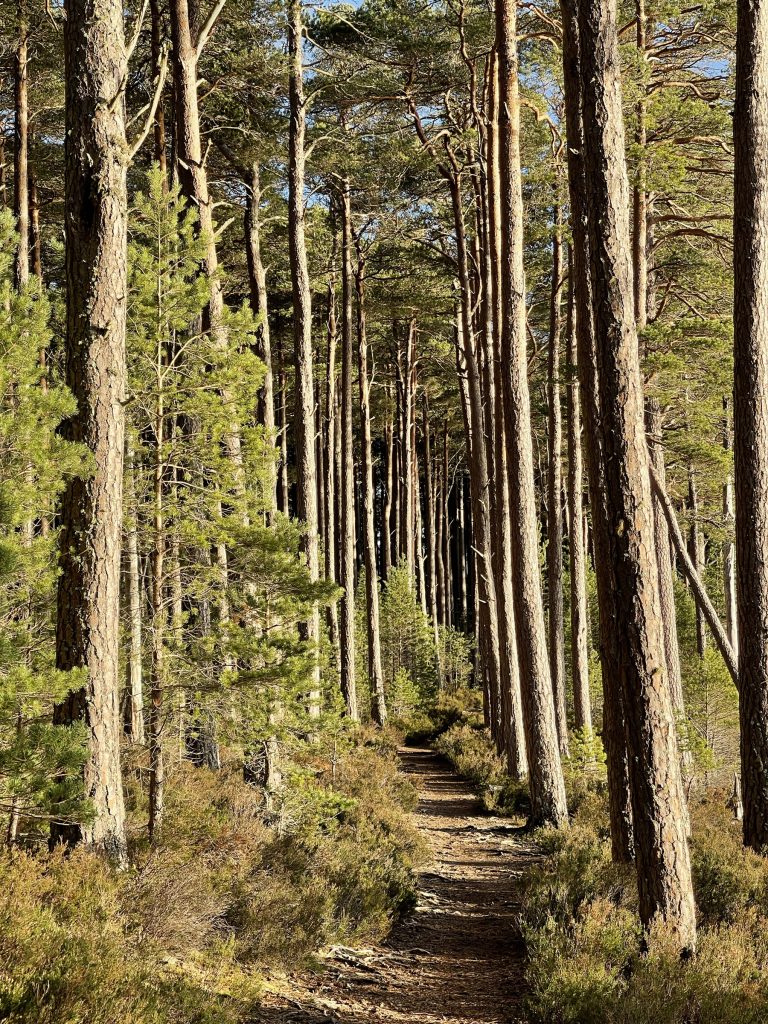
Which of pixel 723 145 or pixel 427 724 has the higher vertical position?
pixel 723 145

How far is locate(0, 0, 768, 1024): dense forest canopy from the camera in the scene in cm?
518

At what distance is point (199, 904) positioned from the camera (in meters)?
5.51

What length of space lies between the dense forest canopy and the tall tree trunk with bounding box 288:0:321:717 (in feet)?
0.18

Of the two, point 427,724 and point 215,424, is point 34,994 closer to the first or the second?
point 215,424

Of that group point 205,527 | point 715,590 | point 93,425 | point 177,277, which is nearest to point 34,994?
point 93,425

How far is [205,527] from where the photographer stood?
22.8ft

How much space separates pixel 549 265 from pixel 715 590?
21.1 metres

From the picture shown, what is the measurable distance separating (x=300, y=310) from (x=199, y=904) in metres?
8.21

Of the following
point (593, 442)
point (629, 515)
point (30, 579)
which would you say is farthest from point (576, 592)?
point (30, 579)

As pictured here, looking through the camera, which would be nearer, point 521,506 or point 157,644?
point 157,644

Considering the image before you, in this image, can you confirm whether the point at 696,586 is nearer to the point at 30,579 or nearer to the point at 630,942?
the point at 630,942

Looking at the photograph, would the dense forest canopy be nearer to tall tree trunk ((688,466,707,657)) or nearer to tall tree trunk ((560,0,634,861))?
tall tree trunk ((560,0,634,861))

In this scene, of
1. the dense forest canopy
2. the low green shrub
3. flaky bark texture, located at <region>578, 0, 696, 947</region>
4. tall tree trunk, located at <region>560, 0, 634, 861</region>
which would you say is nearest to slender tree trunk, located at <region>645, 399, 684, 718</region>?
the dense forest canopy

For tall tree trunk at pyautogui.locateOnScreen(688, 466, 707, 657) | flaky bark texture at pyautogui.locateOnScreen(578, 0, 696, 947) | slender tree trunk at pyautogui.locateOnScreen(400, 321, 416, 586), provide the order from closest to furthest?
flaky bark texture at pyautogui.locateOnScreen(578, 0, 696, 947), tall tree trunk at pyautogui.locateOnScreen(688, 466, 707, 657), slender tree trunk at pyautogui.locateOnScreen(400, 321, 416, 586)
